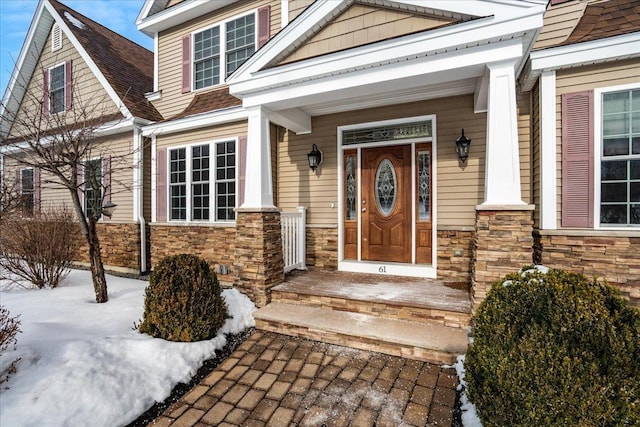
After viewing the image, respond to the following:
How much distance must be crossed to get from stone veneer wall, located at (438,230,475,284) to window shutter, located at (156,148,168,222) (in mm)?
5958

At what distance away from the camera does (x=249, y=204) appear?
4762 millimetres

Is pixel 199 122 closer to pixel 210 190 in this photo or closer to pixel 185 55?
pixel 210 190

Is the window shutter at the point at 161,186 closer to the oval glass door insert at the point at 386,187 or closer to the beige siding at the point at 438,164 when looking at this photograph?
the beige siding at the point at 438,164

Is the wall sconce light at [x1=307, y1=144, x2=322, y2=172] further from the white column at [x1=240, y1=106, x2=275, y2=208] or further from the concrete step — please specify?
the concrete step

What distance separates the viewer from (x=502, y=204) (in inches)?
133

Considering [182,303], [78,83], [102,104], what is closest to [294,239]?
[182,303]

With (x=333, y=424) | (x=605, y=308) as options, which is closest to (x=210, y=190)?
(x=333, y=424)

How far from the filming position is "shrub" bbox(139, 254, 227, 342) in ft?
11.3

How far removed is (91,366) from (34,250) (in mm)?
4394

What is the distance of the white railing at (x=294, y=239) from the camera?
5.34m

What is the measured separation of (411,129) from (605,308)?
3.81 metres

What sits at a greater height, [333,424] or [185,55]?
[185,55]

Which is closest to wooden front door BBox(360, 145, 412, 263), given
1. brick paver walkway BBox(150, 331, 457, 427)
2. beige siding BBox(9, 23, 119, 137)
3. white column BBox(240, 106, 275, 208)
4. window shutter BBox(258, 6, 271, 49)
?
white column BBox(240, 106, 275, 208)

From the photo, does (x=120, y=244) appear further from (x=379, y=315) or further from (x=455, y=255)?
(x=455, y=255)
